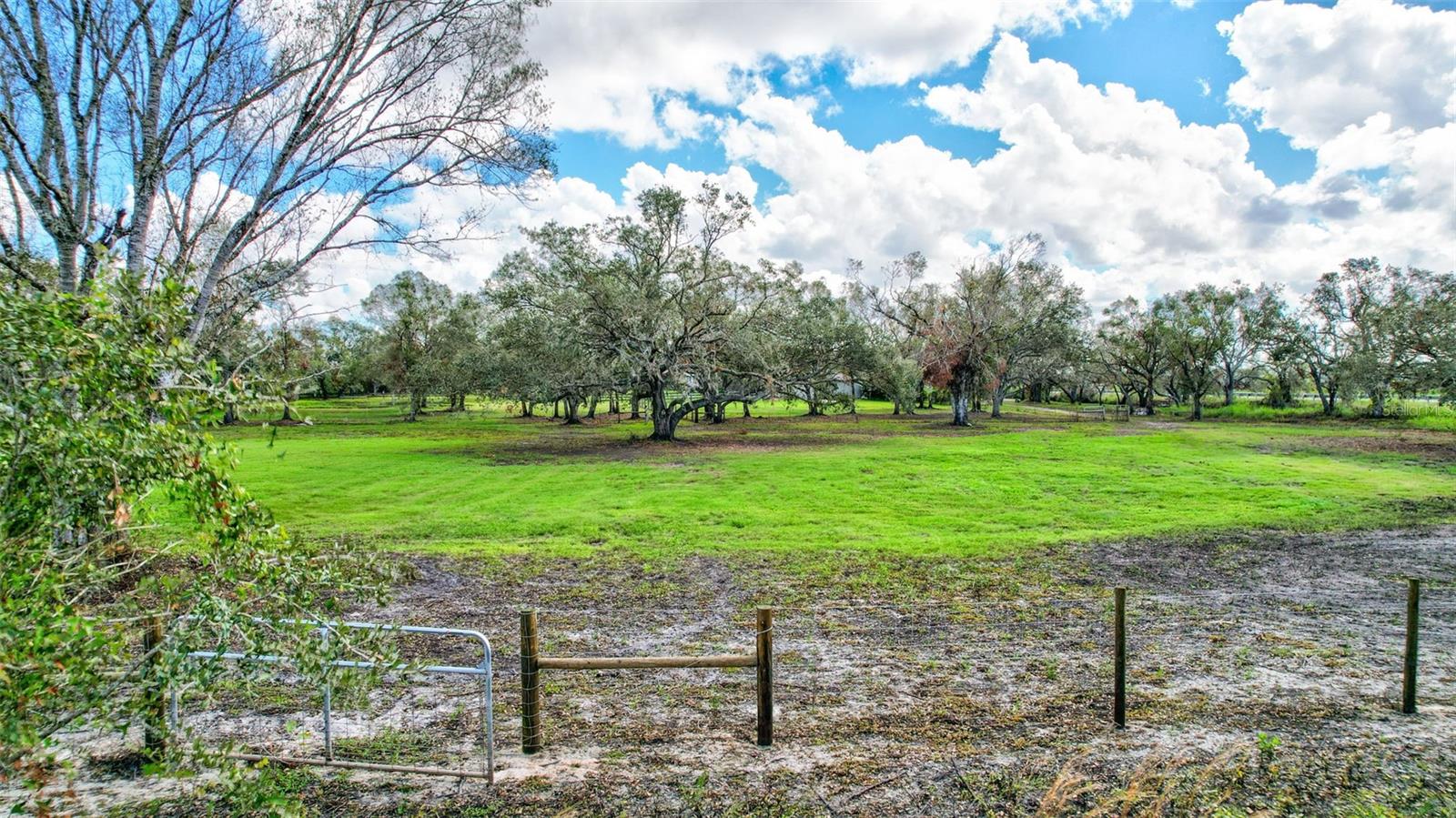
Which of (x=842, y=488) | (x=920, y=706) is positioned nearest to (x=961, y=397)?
(x=842, y=488)

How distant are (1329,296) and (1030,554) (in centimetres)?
4906

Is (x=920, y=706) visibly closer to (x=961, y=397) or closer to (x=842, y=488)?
(x=842, y=488)

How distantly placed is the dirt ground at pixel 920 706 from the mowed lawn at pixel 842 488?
274 cm

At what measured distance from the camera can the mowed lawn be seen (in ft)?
44.9

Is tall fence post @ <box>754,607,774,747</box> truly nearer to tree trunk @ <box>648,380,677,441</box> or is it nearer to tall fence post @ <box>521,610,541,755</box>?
tall fence post @ <box>521,610,541,755</box>

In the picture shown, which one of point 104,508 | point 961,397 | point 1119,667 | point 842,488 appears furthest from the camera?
point 961,397

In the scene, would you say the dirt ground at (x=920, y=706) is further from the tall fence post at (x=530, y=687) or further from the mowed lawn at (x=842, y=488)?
the mowed lawn at (x=842, y=488)

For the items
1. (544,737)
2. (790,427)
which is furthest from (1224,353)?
(544,737)

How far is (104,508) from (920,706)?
19.0 ft

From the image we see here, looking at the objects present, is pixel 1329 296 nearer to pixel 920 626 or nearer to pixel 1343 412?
pixel 1343 412

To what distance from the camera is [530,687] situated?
17.6ft

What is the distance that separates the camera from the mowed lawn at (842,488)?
44.9ft

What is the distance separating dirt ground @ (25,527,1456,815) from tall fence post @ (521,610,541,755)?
0.47 feet

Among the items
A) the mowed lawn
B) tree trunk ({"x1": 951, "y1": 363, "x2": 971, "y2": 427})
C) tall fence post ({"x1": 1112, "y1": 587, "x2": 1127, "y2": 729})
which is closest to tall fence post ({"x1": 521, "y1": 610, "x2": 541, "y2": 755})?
the mowed lawn
